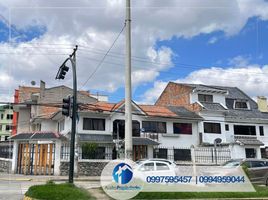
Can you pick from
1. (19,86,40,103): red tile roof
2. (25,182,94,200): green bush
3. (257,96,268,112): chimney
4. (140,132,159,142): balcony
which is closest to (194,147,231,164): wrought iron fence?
(140,132,159,142): balcony

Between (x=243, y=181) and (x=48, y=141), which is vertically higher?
(x=48, y=141)

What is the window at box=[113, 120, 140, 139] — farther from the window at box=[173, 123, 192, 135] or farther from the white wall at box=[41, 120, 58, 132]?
the white wall at box=[41, 120, 58, 132]

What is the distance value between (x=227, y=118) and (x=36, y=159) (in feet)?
77.8

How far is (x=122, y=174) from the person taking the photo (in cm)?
1259

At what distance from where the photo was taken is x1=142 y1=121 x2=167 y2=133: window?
3643cm

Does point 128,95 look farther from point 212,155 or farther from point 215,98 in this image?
point 215,98

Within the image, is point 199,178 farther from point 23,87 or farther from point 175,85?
point 23,87

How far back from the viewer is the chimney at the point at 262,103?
153ft

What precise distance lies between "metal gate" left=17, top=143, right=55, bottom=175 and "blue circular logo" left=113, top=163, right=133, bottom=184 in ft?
51.5

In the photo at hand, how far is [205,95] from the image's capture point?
43125mm

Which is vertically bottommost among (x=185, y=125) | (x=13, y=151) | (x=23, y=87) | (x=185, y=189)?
(x=185, y=189)

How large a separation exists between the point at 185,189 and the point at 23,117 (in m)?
41.1

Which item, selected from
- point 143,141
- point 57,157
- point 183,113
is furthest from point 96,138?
point 183,113

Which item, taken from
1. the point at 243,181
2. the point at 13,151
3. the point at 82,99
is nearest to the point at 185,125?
the point at 82,99
